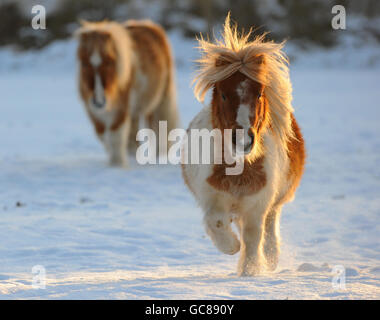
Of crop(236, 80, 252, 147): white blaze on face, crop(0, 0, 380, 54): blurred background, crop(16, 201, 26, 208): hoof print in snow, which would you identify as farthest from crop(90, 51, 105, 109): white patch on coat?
crop(0, 0, 380, 54): blurred background

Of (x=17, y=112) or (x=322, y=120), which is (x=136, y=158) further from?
(x=17, y=112)

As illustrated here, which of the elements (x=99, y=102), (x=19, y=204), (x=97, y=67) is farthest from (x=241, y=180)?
(x=97, y=67)

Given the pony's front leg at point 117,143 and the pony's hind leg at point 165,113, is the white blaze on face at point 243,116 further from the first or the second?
the pony's hind leg at point 165,113

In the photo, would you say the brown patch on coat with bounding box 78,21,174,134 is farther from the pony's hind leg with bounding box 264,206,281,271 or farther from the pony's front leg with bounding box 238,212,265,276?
the pony's front leg with bounding box 238,212,265,276

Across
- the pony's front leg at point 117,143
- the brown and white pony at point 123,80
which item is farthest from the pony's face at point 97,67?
the pony's front leg at point 117,143

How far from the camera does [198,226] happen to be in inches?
247

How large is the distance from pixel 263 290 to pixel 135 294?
756 mm

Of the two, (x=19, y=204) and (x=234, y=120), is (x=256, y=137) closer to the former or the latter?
(x=234, y=120)

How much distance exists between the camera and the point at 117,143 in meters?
9.14

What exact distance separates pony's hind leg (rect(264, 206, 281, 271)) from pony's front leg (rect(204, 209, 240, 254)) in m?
0.56

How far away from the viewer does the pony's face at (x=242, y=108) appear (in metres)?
3.67

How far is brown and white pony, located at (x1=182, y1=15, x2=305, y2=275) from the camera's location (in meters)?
3.88

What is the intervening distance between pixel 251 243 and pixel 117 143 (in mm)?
5230

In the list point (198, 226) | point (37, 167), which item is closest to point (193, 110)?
point (37, 167)
